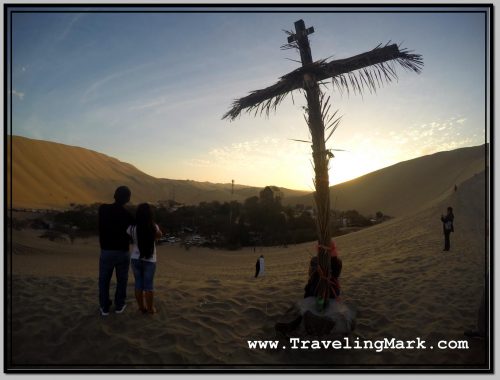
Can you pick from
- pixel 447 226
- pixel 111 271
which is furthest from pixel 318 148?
pixel 447 226

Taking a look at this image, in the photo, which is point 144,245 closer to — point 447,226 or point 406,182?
point 447,226

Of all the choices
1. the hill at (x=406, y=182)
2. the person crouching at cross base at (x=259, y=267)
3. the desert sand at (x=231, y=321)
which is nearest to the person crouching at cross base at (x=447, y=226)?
the desert sand at (x=231, y=321)

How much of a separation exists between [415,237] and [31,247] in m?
16.4

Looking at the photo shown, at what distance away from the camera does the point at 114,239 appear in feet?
13.3

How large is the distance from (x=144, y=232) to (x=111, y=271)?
76 centimetres

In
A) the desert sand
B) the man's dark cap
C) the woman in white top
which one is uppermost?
the man's dark cap

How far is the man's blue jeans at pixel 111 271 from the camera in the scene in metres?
4.06

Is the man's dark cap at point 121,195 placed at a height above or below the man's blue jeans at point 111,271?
above

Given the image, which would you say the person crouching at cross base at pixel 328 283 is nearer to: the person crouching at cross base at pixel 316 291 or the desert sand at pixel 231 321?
the person crouching at cross base at pixel 316 291

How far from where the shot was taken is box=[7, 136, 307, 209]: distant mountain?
34812 millimetres

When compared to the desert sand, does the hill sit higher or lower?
higher

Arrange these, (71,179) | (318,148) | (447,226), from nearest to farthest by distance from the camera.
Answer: (318,148) < (447,226) < (71,179)

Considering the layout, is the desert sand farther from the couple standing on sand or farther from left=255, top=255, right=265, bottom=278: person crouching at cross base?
left=255, top=255, right=265, bottom=278: person crouching at cross base

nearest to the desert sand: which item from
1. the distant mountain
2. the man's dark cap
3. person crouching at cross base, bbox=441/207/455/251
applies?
person crouching at cross base, bbox=441/207/455/251
